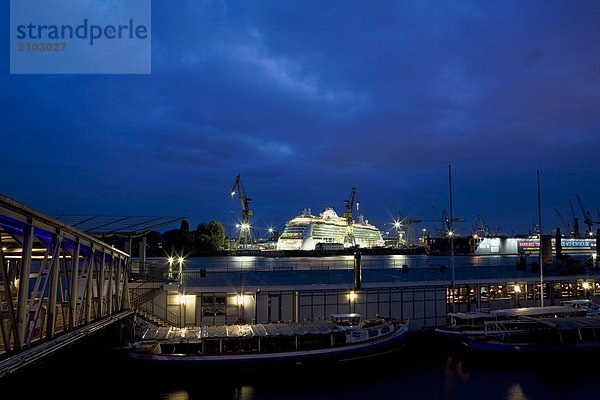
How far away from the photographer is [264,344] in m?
30.2

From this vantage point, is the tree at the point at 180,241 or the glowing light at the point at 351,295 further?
the tree at the point at 180,241

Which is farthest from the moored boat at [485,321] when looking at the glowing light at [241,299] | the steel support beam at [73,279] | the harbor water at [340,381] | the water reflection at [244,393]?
the steel support beam at [73,279]

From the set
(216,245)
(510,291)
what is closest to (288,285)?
(510,291)

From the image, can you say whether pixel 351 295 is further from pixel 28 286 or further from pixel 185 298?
pixel 28 286

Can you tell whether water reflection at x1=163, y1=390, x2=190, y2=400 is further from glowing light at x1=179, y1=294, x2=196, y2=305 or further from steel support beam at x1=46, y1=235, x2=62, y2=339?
steel support beam at x1=46, y1=235, x2=62, y2=339

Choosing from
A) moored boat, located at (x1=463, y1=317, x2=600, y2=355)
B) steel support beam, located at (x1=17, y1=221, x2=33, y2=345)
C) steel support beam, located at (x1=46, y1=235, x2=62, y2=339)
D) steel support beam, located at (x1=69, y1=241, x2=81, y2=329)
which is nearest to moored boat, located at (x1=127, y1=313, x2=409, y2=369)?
moored boat, located at (x1=463, y1=317, x2=600, y2=355)

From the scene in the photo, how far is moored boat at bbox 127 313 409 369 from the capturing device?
2834cm

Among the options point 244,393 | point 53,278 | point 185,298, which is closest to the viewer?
point 53,278

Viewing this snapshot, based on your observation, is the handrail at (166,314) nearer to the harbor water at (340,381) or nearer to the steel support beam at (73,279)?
the harbor water at (340,381)

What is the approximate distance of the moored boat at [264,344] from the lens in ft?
93.0

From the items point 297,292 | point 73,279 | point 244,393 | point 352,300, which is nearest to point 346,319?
point 352,300

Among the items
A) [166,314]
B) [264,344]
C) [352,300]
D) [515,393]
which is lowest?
[515,393]

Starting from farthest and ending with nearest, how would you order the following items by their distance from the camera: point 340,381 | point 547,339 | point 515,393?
point 547,339, point 340,381, point 515,393

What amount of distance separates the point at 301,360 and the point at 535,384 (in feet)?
46.5
